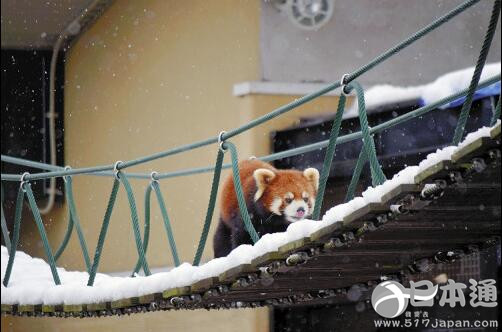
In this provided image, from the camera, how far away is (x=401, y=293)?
705 cm

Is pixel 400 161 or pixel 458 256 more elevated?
pixel 400 161

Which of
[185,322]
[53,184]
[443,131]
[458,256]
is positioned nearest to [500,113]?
[458,256]

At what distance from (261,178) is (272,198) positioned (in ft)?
0.32

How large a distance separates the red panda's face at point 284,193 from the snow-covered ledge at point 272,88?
2.33 meters

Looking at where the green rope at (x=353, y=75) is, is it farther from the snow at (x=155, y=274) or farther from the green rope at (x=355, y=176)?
the snow at (x=155, y=274)

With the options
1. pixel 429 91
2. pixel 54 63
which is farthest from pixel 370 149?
pixel 54 63

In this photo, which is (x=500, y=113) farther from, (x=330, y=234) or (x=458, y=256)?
(x=458, y=256)

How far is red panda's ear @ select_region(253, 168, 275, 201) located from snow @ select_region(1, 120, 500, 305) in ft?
2.34

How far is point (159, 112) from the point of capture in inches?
356

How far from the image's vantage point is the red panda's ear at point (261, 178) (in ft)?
17.3

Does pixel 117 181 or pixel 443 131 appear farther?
pixel 443 131

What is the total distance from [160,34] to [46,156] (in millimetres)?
2008

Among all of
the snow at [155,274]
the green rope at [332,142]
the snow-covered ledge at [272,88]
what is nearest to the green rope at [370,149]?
the green rope at [332,142]

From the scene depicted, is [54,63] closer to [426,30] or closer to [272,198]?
[272,198]
